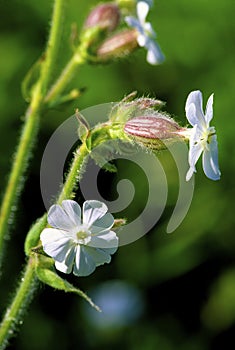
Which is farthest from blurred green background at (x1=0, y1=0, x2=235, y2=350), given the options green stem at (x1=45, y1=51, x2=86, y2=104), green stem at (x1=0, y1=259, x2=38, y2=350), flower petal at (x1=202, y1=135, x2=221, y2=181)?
flower petal at (x1=202, y1=135, x2=221, y2=181)

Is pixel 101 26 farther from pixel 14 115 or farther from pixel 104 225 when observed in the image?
pixel 14 115

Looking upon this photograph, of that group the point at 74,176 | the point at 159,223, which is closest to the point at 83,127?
the point at 74,176

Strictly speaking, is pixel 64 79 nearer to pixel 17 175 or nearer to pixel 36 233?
pixel 17 175

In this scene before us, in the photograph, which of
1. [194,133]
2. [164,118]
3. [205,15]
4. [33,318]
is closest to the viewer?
[194,133]

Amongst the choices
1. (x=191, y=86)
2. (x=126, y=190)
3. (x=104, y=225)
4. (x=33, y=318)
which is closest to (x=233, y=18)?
(x=191, y=86)

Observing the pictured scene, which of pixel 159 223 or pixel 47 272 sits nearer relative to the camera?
pixel 47 272

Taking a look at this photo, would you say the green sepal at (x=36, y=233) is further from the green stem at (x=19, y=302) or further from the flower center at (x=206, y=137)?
the flower center at (x=206, y=137)
